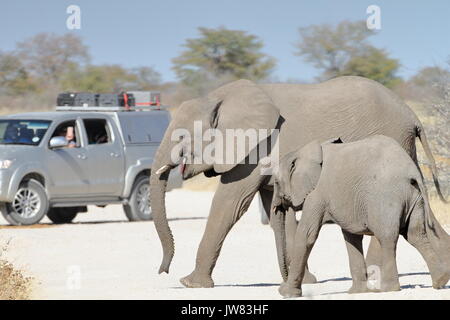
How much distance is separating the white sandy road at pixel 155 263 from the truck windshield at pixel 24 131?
63.3 inches

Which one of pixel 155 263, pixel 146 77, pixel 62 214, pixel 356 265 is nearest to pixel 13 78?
pixel 146 77

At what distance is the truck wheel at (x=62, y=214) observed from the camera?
2361 centimetres

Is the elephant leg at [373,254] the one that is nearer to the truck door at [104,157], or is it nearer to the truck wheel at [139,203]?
the truck door at [104,157]

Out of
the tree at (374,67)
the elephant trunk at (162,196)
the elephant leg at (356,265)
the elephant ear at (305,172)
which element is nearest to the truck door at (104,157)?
the elephant trunk at (162,196)

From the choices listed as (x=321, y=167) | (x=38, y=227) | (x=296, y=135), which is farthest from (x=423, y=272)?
(x=38, y=227)

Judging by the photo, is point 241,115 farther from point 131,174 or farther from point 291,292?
point 131,174

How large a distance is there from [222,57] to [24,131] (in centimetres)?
4238

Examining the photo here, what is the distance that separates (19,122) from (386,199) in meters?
12.3

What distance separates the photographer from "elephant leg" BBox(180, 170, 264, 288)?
42.3 ft

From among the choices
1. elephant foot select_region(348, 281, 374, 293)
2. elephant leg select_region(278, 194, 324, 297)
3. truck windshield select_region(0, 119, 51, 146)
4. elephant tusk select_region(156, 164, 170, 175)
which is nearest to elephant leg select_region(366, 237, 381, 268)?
Answer: elephant foot select_region(348, 281, 374, 293)

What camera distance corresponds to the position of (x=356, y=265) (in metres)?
11.8
